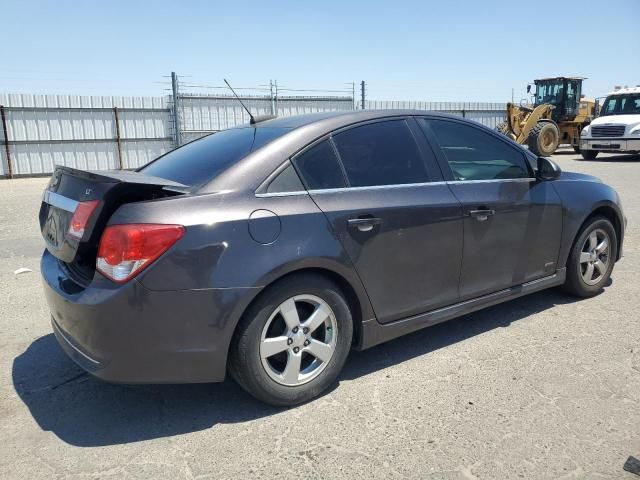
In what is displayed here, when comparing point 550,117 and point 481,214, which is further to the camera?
point 550,117

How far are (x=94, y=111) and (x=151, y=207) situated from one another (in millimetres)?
17561

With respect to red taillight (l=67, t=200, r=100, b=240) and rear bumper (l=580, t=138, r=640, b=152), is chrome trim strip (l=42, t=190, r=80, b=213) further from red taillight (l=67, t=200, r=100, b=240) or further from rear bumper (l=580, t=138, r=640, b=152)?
rear bumper (l=580, t=138, r=640, b=152)

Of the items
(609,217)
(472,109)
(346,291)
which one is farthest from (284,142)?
(472,109)

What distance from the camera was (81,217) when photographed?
2693 mm

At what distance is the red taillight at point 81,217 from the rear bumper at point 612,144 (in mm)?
20482

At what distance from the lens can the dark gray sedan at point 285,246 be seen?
2.58 metres

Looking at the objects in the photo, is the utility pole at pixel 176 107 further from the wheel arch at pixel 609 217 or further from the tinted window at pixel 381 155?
the tinted window at pixel 381 155

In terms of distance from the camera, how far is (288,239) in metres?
2.80

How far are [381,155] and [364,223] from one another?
1.75 ft

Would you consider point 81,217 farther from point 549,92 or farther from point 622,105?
point 549,92

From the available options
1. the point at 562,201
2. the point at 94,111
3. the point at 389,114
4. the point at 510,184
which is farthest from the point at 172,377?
the point at 94,111

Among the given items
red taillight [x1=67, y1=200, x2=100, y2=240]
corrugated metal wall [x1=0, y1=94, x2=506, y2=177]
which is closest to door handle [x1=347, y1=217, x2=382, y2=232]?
red taillight [x1=67, y1=200, x2=100, y2=240]

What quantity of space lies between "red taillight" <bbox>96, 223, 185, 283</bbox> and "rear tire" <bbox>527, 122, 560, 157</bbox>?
64.1 feet

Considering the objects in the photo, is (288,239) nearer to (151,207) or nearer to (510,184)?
(151,207)
